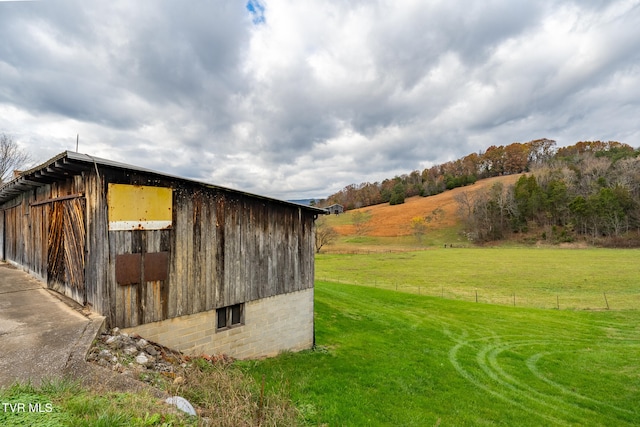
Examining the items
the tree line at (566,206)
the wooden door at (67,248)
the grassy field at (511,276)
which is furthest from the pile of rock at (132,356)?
the tree line at (566,206)

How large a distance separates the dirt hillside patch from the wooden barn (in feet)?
219

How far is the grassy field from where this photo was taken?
24219mm

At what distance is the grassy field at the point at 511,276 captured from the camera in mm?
24219

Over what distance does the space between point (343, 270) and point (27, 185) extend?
101 ft

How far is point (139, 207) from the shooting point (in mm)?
7039

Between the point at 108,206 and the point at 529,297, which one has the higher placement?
the point at 108,206

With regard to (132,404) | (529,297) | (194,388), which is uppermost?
(132,404)

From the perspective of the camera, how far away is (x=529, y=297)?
25.0 m

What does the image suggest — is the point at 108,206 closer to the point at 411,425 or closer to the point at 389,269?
the point at 411,425

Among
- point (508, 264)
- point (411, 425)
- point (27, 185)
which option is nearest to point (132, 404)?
point (411, 425)

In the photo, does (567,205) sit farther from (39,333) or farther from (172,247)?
(39,333)

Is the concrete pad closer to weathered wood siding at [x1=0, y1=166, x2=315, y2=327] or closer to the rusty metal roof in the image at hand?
weathered wood siding at [x1=0, y1=166, x2=315, y2=327]

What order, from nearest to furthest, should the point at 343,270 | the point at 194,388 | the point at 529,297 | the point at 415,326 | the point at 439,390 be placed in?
the point at 194,388 → the point at 439,390 → the point at 415,326 → the point at 529,297 → the point at 343,270

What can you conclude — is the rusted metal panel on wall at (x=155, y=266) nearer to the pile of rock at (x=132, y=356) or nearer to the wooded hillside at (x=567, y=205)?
the pile of rock at (x=132, y=356)
